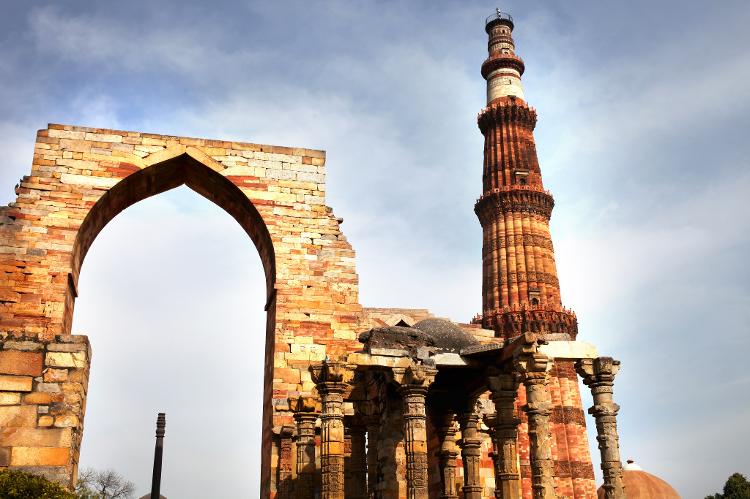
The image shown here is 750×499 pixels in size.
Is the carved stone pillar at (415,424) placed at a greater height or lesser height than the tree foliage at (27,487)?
greater

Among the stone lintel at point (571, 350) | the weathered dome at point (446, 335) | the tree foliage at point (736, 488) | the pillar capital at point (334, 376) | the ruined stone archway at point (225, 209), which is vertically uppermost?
the ruined stone archway at point (225, 209)

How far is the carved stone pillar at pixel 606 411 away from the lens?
31.7 ft

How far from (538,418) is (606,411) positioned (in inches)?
44.9

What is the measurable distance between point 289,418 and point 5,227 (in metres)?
5.62

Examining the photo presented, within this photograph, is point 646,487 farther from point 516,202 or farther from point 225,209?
point 225,209

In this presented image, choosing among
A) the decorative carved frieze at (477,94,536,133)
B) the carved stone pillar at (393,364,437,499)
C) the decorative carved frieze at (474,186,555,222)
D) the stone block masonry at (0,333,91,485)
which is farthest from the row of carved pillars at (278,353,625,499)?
the decorative carved frieze at (477,94,536,133)

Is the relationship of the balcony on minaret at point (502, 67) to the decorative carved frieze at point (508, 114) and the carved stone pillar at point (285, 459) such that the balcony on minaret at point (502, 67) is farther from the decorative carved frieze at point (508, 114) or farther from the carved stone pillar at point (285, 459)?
the carved stone pillar at point (285, 459)

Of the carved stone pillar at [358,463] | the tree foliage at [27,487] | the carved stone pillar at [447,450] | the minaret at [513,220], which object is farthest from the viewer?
A: the minaret at [513,220]

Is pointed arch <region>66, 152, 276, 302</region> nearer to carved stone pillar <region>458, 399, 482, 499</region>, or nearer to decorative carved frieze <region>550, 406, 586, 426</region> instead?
carved stone pillar <region>458, 399, 482, 499</region>

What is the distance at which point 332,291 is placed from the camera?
12477 millimetres

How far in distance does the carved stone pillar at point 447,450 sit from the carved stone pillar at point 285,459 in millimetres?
2544

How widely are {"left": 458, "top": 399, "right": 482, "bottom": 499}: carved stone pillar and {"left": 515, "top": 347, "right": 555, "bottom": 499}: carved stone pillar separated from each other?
83.6 inches

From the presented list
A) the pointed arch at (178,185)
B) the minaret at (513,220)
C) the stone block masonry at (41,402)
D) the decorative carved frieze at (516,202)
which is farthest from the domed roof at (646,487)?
the stone block masonry at (41,402)

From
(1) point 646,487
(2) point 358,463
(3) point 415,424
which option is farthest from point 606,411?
(1) point 646,487
